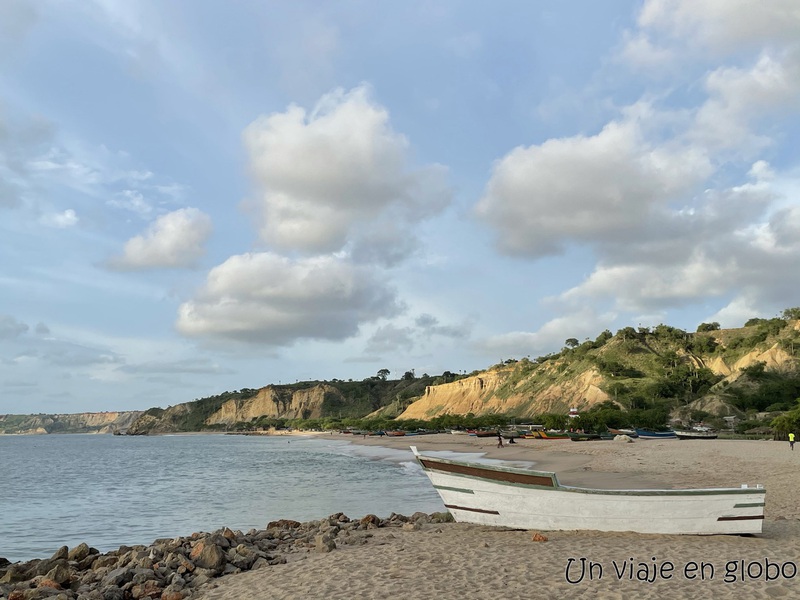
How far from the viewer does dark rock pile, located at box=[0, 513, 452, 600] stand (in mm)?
11344

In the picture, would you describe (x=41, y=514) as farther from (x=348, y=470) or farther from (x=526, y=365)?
(x=526, y=365)

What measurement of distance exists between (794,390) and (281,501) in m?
79.8

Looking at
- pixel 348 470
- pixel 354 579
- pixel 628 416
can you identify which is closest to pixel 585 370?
pixel 628 416

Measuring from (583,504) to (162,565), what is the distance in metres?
9.70

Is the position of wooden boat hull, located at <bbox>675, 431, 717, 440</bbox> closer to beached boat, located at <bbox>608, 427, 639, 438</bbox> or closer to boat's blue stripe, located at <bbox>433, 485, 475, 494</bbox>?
beached boat, located at <bbox>608, 427, 639, 438</bbox>

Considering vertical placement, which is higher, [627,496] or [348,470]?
[627,496]

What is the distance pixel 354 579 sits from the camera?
10.4m

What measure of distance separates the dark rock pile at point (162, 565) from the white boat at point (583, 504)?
242cm

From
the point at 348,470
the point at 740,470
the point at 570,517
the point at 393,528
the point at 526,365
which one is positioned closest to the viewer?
the point at 570,517

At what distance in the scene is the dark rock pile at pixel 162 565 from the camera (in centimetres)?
1134

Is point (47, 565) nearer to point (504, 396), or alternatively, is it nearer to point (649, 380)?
point (649, 380)

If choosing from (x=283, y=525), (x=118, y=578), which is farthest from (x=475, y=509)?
(x=118, y=578)

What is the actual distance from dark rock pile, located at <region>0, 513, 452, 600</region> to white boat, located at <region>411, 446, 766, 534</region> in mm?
2420

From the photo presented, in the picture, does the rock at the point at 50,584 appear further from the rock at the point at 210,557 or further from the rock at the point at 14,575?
the rock at the point at 210,557
